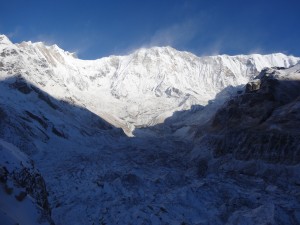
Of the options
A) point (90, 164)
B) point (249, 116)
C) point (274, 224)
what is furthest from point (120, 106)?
point (274, 224)

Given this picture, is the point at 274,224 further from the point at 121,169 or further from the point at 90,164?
the point at 90,164

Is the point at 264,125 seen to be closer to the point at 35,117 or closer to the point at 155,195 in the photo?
the point at 155,195

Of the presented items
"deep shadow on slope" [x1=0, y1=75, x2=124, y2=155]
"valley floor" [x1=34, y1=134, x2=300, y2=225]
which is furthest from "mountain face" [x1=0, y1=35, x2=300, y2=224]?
"deep shadow on slope" [x1=0, y1=75, x2=124, y2=155]

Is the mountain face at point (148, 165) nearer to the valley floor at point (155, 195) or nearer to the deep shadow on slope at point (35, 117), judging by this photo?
the valley floor at point (155, 195)

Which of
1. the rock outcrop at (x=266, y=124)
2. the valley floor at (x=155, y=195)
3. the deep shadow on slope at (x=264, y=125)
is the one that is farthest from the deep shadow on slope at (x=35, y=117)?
the rock outcrop at (x=266, y=124)

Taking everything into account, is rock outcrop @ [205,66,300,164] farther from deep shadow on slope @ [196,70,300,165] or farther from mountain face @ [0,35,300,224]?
mountain face @ [0,35,300,224]

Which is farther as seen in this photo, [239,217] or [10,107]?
[10,107]

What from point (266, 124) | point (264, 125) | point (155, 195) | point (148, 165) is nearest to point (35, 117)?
point (148, 165)

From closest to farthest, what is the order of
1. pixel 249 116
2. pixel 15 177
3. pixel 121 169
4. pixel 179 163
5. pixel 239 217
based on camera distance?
pixel 15 177
pixel 239 217
pixel 121 169
pixel 179 163
pixel 249 116

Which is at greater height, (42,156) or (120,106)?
(120,106)
